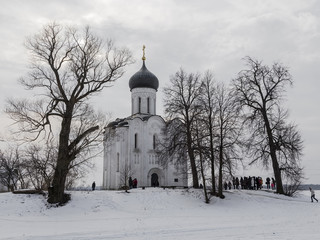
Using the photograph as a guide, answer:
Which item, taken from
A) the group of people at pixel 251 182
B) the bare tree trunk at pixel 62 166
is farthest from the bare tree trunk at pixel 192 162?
the bare tree trunk at pixel 62 166

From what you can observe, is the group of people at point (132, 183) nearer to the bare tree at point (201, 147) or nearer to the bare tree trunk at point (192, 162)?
the bare tree trunk at point (192, 162)

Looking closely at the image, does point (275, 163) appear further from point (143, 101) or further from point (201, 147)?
point (143, 101)

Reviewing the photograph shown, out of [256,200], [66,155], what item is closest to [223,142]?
[256,200]

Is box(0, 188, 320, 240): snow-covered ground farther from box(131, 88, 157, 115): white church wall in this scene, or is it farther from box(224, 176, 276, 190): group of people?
box(131, 88, 157, 115): white church wall

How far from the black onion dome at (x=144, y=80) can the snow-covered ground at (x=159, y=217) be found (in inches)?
676

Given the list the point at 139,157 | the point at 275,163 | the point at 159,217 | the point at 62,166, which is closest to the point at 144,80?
the point at 139,157

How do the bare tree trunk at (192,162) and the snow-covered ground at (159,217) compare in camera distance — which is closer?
the snow-covered ground at (159,217)

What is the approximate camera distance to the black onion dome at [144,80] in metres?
39.7

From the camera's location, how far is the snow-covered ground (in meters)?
12.1

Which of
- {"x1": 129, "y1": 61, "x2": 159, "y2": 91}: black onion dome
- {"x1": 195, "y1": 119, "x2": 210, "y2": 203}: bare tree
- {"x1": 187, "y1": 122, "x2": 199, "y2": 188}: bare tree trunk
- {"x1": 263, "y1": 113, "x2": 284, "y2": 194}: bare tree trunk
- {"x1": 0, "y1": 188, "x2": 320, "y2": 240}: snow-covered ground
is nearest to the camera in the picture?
{"x1": 0, "y1": 188, "x2": 320, "y2": 240}: snow-covered ground

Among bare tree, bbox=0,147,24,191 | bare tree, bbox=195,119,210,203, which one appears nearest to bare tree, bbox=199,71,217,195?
bare tree, bbox=195,119,210,203

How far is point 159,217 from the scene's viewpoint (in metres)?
17.9

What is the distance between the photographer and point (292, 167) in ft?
84.6

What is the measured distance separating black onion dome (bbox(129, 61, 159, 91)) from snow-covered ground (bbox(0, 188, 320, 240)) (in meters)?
17.2
